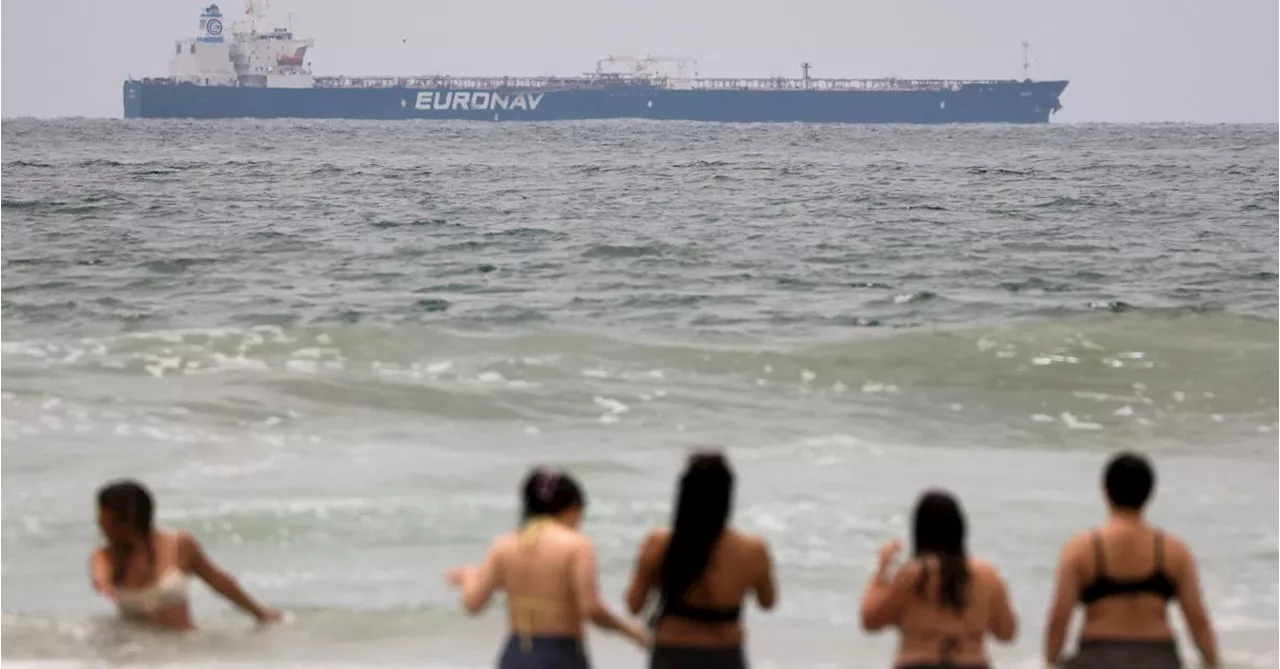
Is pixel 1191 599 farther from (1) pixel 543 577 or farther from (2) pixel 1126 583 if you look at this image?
(1) pixel 543 577

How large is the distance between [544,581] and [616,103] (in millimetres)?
130087

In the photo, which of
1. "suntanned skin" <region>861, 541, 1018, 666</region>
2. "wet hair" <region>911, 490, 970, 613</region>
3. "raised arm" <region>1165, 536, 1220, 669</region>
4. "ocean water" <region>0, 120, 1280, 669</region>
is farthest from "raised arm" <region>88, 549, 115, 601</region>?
"raised arm" <region>1165, 536, 1220, 669</region>

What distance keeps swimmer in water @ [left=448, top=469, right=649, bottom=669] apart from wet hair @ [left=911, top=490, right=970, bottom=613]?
3.11 feet

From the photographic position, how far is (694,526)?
5141mm

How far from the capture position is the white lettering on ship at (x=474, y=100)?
134 metres

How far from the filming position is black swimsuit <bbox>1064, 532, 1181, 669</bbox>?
209 inches

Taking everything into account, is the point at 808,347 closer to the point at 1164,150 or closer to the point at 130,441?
the point at 130,441

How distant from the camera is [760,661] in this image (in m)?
7.14

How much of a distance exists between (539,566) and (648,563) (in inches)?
13.0

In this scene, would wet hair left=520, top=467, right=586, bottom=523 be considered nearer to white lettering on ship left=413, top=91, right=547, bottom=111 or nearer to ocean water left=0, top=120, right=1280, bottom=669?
ocean water left=0, top=120, right=1280, bottom=669

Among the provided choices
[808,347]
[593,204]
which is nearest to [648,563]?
[808,347]

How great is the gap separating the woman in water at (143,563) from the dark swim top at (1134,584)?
10.9 ft

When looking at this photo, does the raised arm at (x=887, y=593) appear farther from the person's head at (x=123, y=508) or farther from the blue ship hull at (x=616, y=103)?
the blue ship hull at (x=616, y=103)

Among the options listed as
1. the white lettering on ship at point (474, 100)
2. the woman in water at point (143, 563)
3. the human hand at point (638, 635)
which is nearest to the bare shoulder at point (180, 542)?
the woman in water at point (143, 563)
